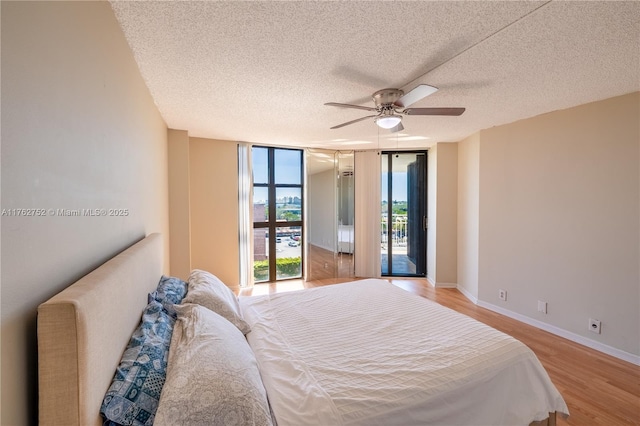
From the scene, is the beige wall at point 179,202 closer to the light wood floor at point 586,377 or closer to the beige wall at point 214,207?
the beige wall at point 214,207

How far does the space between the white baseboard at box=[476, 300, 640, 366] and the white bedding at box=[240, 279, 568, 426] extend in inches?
67.8

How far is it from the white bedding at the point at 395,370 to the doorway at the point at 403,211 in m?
3.24

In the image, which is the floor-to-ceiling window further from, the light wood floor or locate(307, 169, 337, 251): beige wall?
the light wood floor

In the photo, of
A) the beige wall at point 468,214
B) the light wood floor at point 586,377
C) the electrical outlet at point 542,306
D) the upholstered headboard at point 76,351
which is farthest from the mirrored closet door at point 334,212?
the upholstered headboard at point 76,351

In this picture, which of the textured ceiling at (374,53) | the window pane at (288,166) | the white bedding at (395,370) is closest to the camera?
the white bedding at (395,370)

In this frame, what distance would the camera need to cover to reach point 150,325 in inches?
51.7

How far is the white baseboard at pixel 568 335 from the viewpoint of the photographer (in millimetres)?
2422

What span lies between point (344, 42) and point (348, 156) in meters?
3.48

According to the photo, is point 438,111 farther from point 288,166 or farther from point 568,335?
point 288,166

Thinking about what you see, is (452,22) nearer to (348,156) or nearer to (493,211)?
(493,211)


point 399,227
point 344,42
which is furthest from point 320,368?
point 399,227

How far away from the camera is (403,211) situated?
17.2 ft

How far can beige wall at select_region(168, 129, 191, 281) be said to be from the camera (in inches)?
137

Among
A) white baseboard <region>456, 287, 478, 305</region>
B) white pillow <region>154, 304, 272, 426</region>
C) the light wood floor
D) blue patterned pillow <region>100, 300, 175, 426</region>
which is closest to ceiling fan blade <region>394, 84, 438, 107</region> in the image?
white pillow <region>154, 304, 272, 426</region>
